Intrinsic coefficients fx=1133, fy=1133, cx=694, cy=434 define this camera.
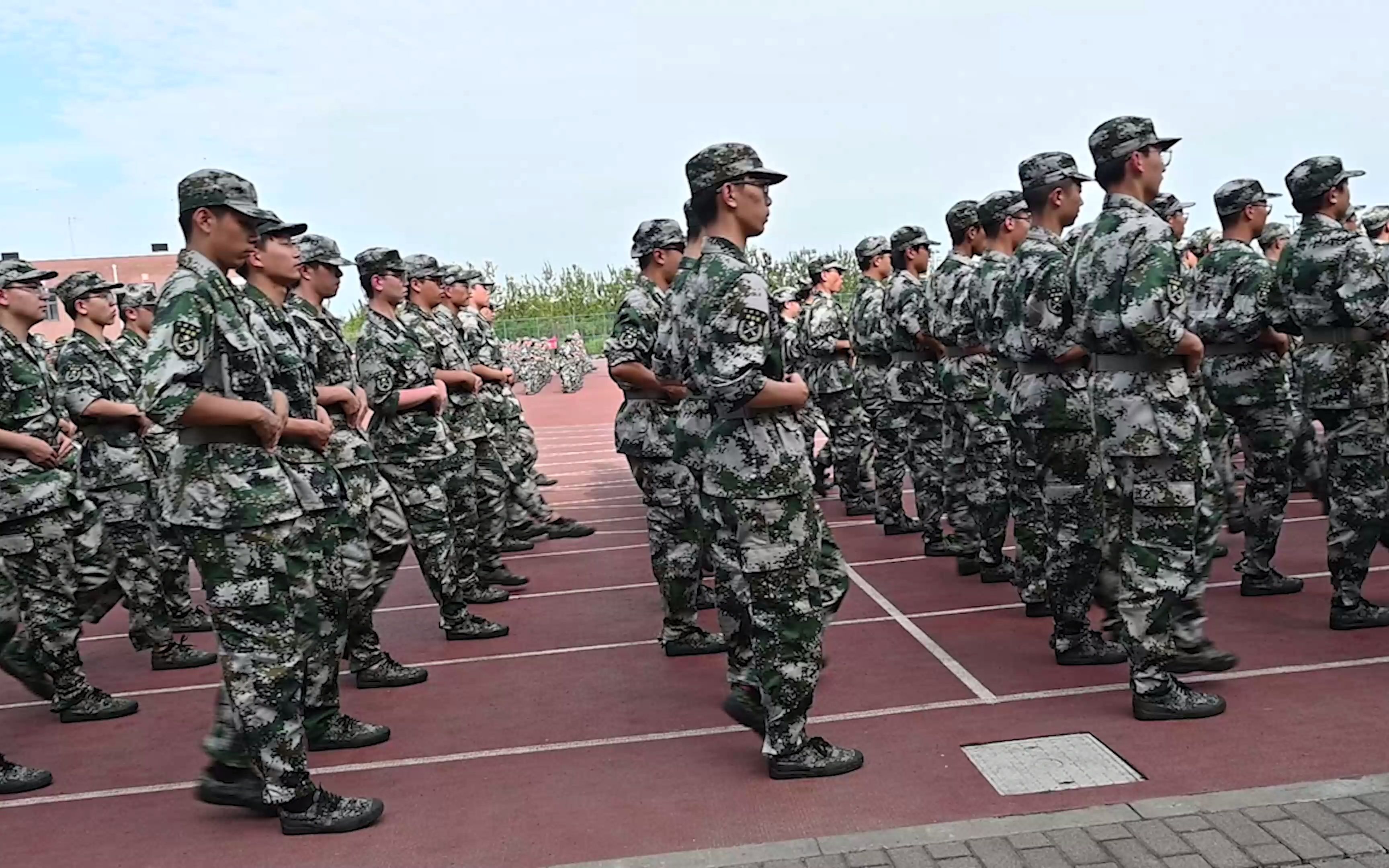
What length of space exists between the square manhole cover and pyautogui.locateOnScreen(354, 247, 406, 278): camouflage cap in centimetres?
386

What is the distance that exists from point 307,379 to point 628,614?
2.98 meters

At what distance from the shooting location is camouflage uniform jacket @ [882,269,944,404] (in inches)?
301

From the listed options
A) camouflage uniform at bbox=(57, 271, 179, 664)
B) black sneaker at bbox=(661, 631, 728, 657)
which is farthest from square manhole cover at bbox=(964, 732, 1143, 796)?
camouflage uniform at bbox=(57, 271, 179, 664)

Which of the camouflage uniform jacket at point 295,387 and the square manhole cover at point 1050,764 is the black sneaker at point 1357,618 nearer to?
the square manhole cover at point 1050,764

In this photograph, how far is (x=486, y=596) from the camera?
24.4 feet

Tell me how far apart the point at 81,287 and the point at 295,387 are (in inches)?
115

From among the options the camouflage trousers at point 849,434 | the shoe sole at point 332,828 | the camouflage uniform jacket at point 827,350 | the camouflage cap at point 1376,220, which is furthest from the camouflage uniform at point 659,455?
the camouflage cap at point 1376,220

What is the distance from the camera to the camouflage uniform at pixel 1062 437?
513 cm

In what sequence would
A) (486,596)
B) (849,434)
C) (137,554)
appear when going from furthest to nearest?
(849,434) < (486,596) < (137,554)

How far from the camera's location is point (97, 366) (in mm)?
6000

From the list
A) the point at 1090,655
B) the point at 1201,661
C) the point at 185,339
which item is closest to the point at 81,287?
the point at 185,339

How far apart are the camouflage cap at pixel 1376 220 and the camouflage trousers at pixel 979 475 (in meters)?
3.15

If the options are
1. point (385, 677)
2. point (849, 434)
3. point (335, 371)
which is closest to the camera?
point (335, 371)

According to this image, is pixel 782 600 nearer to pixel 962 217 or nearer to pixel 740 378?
pixel 740 378
